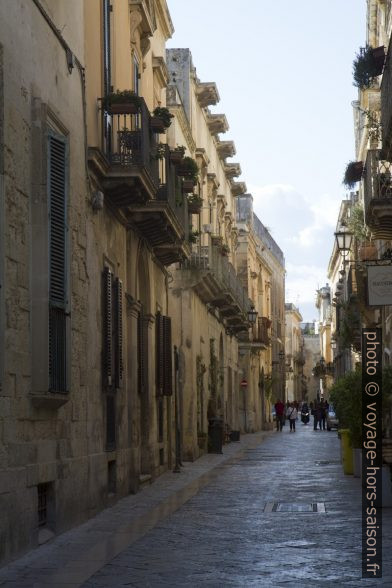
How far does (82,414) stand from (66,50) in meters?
4.56

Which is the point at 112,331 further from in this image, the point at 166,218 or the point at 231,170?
the point at 231,170

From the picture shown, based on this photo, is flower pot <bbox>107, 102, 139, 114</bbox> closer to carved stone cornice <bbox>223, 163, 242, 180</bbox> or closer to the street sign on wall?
the street sign on wall

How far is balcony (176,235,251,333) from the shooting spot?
101ft

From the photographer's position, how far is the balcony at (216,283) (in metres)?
30.9

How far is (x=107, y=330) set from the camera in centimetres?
1669

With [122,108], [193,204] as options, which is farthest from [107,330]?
[193,204]

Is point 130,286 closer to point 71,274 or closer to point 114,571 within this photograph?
point 71,274

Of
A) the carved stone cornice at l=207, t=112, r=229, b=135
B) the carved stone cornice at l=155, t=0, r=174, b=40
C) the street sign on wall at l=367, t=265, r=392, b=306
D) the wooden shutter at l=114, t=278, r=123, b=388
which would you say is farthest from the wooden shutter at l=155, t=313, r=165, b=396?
the carved stone cornice at l=207, t=112, r=229, b=135

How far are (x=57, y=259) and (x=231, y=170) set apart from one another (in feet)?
112

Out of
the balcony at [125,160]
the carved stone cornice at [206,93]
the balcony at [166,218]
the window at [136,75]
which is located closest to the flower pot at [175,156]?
the balcony at [166,218]

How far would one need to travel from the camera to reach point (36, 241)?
12148 millimetres

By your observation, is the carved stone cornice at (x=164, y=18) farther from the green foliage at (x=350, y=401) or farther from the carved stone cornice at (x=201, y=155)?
the green foliage at (x=350, y=401)

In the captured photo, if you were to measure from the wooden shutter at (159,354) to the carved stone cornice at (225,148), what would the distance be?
20407 mm

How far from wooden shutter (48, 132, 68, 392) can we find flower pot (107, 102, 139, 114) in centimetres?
369
